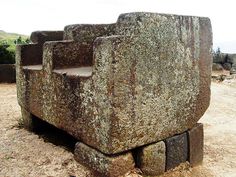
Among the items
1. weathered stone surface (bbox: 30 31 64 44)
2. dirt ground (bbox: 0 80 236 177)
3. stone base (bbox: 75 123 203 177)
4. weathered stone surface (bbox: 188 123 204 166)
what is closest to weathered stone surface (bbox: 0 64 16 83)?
dirt ground (bbox: 0 80 236 177)

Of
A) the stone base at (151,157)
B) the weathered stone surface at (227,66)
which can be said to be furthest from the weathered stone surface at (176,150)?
the weathered stone surface at (227,66)

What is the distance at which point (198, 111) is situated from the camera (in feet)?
12.9

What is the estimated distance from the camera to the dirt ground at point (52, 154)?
11.1 feet

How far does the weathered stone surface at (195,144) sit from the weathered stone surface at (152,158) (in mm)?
490

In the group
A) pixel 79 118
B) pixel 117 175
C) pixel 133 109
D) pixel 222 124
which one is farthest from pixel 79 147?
pixel 222 124

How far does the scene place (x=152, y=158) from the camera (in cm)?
343

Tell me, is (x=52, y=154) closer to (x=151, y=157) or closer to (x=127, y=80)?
(x=151, y=157)

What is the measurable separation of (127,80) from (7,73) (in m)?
6.82

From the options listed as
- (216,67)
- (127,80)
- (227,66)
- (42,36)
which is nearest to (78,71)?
(127,80)

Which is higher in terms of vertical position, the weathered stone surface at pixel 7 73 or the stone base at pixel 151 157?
the weathered stone surface at pixel 7 73

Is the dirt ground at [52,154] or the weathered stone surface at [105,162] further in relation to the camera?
the dirt ground at [52,154]

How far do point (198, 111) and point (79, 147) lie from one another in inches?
53.9

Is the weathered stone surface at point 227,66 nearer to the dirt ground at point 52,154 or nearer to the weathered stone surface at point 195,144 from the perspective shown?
the dirt ground at point 52,154

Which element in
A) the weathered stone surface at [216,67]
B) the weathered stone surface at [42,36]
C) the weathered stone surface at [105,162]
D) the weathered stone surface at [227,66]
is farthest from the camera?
the weathered stone surface at [227,66]
